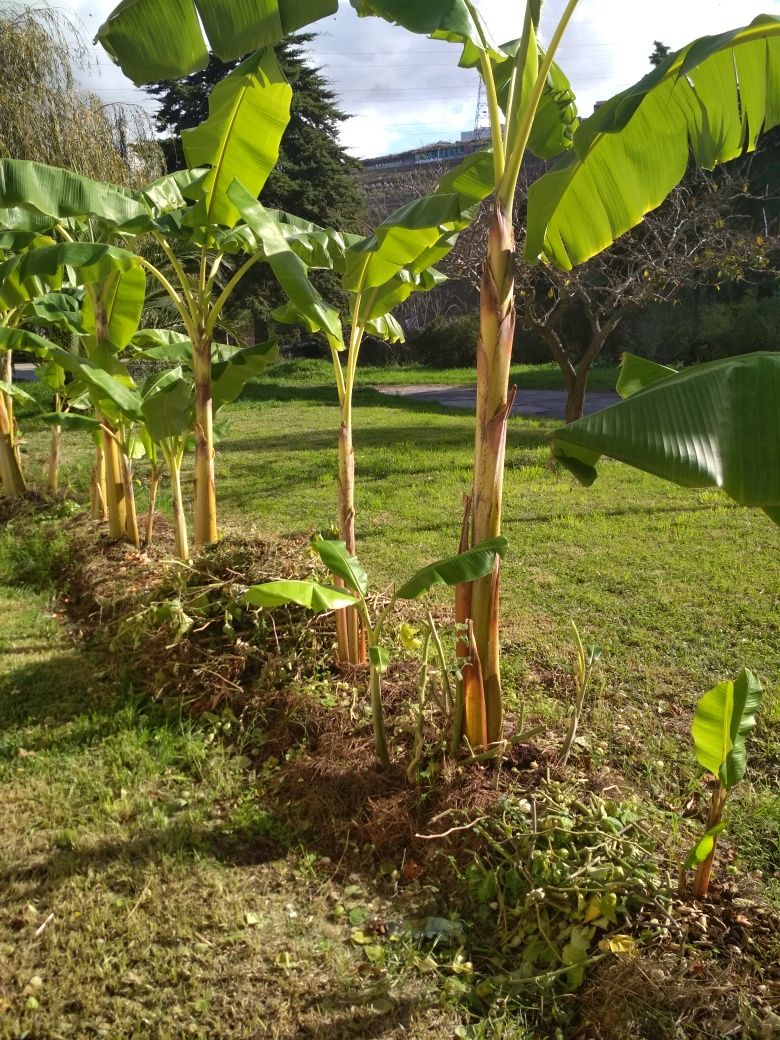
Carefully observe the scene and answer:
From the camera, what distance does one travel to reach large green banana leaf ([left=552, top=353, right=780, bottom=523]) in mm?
1850

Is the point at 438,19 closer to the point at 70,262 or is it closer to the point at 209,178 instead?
the point at 209,178

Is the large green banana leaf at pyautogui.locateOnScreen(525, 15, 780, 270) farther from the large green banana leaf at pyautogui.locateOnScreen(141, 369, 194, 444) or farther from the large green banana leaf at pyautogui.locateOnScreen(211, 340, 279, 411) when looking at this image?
the large green banana leaf at pyautogui.locateOnScreen(141, 369, 194, 444)

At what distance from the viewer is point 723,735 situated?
2.34m

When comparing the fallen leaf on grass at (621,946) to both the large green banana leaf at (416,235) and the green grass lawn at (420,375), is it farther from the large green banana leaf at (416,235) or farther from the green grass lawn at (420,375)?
the green grass lawn at (420,375)

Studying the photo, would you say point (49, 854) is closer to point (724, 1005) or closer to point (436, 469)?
point (724, 1005)

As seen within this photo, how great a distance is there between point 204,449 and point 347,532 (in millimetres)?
1435

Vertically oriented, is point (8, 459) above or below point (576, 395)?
below

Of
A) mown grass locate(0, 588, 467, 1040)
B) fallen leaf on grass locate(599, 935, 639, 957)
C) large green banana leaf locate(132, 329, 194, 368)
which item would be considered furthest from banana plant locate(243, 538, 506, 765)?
large green banana leaf locate(132, 329, 194, 368)

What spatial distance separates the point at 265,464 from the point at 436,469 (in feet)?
7.52

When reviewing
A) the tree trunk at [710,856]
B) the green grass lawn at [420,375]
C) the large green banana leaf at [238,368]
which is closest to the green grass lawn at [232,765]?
the tree trunk at [710,856]

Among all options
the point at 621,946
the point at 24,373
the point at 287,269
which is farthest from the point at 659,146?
the point at 24,373

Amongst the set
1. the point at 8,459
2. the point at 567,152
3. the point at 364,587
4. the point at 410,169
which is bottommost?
the point at 364,587

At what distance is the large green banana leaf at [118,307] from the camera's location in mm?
5090

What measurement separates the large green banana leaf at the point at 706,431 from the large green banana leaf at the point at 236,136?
2.48 meters
